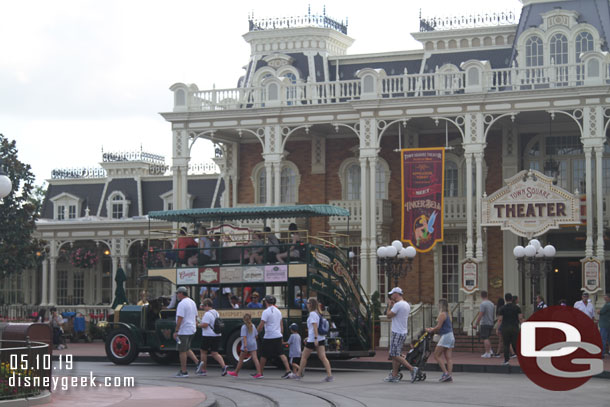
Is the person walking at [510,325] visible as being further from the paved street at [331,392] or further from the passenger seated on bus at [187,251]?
the passenger seated on bus at [187,251]

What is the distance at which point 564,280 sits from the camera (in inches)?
1375

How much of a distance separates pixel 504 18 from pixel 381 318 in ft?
41.0

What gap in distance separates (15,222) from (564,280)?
20.3 meters

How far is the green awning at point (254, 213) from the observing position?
24172 millimetres

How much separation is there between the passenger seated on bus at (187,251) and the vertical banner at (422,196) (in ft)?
30.8

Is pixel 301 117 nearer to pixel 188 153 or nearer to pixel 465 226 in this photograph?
pixel 188 153

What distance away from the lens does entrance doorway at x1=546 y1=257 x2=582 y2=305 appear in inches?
1372

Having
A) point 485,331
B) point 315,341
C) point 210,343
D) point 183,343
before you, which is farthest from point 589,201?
point 183,343

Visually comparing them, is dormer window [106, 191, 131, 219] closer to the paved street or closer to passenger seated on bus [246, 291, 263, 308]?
passenger seated on bus [246, 291, 263, 308]

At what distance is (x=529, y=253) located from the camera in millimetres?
27453

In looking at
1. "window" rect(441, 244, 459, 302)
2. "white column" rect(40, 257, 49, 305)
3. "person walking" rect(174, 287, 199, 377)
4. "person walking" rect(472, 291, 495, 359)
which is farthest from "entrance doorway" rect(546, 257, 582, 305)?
"white column" rect(40, 257, 49, 305)

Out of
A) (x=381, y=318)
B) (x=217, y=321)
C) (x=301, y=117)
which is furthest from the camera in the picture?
(x=301, y=117)

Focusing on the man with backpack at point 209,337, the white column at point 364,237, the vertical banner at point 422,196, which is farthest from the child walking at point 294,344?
the vertical banner at point 422,196

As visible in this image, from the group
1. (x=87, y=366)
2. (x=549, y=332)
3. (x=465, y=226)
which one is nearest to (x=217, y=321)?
(x=87, y=366)
